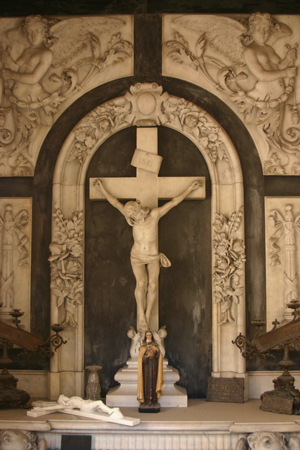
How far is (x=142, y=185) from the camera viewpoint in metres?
8.85

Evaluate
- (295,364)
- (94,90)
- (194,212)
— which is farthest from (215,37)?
(295,364)

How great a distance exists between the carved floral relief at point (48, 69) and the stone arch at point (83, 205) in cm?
43

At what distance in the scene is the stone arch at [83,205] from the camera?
866 cm

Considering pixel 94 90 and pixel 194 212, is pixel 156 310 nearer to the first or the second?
pixel 194 212

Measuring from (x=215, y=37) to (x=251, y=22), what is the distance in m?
0.52

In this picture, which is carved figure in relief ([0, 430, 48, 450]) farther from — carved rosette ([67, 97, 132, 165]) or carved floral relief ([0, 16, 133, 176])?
carved rosette ([67, 97, 132, 165])

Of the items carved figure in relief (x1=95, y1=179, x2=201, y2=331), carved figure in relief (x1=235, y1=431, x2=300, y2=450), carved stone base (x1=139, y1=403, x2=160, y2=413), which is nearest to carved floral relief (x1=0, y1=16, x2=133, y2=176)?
carved figure in relief (x1=95, y1=179, x2=201, y2=331)

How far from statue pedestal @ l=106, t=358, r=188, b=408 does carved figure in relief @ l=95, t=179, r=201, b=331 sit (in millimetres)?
601

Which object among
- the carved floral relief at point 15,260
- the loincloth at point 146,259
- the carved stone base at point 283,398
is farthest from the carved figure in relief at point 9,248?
the carved stone base at point 283,398

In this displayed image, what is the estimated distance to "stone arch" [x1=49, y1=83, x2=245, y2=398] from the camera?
8656 mm

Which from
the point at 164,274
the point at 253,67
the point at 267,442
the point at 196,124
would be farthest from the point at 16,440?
the point at 253,67

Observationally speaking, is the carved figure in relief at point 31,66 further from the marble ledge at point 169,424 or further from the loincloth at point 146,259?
the marble ledge at point 169,424

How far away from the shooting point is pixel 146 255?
8.45m

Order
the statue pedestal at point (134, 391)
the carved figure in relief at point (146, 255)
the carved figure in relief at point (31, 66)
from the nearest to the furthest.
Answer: the statue pedestal at point (134, 391) < the carved figure in relief at point (146, 255) < the carved figure in relief at point (31, 66)
